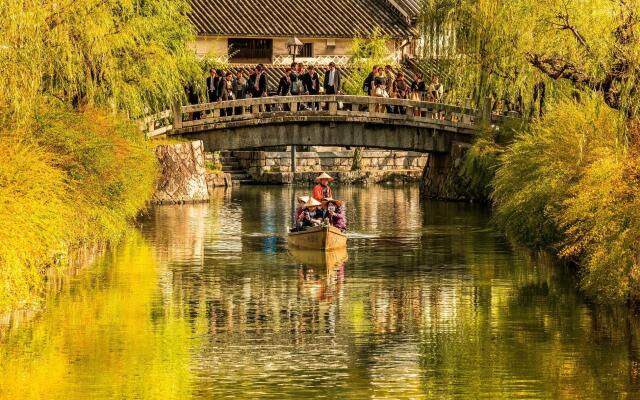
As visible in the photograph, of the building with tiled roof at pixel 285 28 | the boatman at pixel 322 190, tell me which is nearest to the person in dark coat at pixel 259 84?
the boatman at pixel 322 190

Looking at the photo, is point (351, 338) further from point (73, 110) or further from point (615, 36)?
point (73, 110)

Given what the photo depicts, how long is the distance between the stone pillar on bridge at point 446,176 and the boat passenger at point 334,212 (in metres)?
15.7

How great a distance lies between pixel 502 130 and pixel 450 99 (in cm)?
421

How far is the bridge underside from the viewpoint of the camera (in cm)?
5325

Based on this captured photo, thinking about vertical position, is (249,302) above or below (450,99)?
below

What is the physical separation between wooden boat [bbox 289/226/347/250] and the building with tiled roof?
35.3 meters

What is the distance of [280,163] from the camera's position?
228ft

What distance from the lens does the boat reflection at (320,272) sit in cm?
2998

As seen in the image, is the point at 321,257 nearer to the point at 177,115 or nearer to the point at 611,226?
the point at 611,226

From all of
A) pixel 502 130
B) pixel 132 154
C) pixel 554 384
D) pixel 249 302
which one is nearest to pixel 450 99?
Result: pixel 502 130

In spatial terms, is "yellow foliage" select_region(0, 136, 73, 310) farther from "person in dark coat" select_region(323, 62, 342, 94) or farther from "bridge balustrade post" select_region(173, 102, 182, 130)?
"person in dark coat" select_region(323, 62, 342, 94)

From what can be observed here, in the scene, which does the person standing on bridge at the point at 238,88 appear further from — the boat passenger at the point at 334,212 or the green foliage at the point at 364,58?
the boat passenger at the point at 334,212

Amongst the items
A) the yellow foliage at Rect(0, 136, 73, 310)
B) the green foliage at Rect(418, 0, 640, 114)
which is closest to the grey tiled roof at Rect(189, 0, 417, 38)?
the green foliage at Rect(418, 0, 640, 114)

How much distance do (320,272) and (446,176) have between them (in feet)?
76.6
